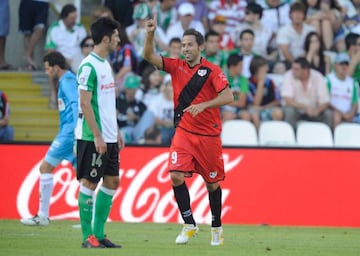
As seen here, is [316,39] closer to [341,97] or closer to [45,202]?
[341,97]

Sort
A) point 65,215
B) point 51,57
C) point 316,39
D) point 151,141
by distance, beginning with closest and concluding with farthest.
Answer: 1. point 51,57
2. point 65,215
3. point 151,141
4. point 316,39

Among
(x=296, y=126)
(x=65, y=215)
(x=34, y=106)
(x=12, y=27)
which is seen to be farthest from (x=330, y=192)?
(x=12, y=27)

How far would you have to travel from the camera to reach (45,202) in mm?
Answer: 15398

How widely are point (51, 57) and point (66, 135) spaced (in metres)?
1.15

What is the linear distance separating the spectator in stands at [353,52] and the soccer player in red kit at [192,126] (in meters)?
8.94

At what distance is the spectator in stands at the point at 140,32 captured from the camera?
2052 centimetres

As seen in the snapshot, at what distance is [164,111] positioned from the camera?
19422 mm

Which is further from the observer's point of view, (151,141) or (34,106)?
(34,106)

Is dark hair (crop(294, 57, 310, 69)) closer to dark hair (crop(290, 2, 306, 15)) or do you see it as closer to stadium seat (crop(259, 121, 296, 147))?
stadium seat (crop(259, 121, 296, 147))

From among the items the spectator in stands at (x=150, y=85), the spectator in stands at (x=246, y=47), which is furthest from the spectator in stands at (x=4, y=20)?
the spectator in stands at (x=246, y=47)

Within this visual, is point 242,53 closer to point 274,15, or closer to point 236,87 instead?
point 236,87

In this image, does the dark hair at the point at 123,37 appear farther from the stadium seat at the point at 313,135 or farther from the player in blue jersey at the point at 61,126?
the player in blue jersey at the point at 61,126

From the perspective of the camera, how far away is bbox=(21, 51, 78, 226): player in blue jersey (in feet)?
47.7

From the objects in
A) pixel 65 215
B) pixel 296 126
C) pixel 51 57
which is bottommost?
pixel 65 215
